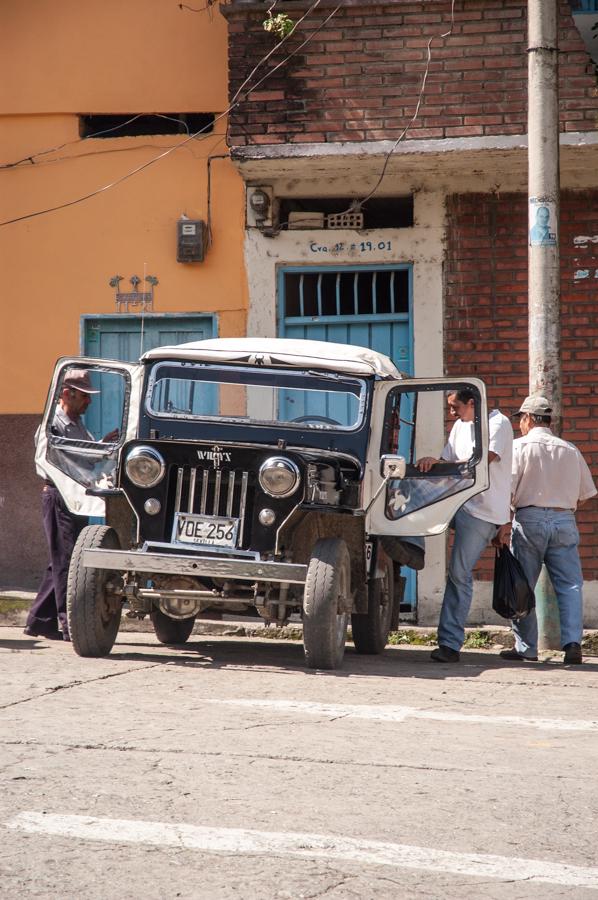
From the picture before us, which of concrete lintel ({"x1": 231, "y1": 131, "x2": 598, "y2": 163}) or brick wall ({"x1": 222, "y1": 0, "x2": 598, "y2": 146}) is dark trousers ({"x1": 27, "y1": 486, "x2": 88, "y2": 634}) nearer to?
concrete lintel ({"x1": 231, "y1": 131, "x2": 598, "y2": 163})

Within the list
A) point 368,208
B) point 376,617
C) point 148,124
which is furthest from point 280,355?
point 148,124

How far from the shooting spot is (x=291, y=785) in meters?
4.78

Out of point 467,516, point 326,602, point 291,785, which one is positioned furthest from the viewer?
point 467,516

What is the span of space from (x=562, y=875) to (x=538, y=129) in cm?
716

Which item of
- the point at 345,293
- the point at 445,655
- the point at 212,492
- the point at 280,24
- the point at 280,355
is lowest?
the point at 445,655

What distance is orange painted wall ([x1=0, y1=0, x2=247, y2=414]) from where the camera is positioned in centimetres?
1253

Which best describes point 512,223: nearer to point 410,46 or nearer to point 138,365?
point 410,46

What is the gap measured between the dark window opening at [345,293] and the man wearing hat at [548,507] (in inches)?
124

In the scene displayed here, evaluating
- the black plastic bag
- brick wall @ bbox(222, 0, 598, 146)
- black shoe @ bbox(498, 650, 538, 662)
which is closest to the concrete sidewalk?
black shoe @ bbox(498, 650, 538, 662)

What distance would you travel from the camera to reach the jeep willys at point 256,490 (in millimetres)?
7938

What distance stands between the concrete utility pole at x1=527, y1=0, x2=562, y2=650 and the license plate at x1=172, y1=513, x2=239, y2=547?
9.39ft

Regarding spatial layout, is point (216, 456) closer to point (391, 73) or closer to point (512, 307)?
point (512, 307)

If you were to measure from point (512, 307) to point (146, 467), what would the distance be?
5058mm

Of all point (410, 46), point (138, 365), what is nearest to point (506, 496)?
point (138, 365)
